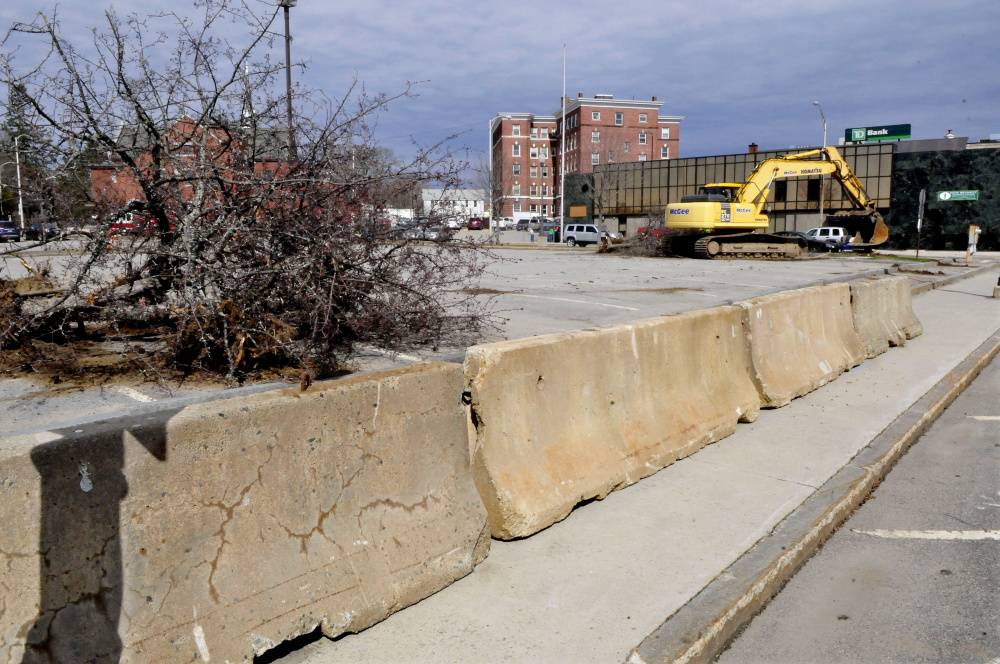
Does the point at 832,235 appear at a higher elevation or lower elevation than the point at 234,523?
lower

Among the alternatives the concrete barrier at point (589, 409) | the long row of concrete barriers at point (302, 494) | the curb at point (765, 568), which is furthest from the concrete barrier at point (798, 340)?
the long row of concrete barriers at point (302, 494)

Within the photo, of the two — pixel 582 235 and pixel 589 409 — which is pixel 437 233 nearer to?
pixel 589 409

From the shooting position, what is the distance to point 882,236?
3394cm

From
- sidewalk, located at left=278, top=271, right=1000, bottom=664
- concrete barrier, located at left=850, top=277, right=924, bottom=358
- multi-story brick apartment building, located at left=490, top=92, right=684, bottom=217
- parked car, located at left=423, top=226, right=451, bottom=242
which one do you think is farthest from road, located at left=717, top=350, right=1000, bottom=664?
multi-story brick apartment building, located at left=490, top=92, right=684, bottom=217

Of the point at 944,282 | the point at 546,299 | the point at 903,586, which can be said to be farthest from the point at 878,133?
the point at 903,586

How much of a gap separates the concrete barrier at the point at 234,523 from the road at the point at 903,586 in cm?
168

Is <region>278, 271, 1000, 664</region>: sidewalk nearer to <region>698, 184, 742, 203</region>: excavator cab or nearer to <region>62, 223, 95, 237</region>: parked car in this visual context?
<region>62, 223, 95, 237</region>: parked car

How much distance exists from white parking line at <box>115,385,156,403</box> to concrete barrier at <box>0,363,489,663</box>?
3.49m

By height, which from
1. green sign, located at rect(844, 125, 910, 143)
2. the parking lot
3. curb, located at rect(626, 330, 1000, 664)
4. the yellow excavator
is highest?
green sign, located at rect(844, 125, 910, 143)

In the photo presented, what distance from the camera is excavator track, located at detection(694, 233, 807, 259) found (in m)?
29.1

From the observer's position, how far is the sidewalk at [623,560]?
3.24m

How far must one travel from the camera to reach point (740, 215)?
29.5 m

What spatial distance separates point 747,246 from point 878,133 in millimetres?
53747

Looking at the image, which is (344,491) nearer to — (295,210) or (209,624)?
(209,624)
